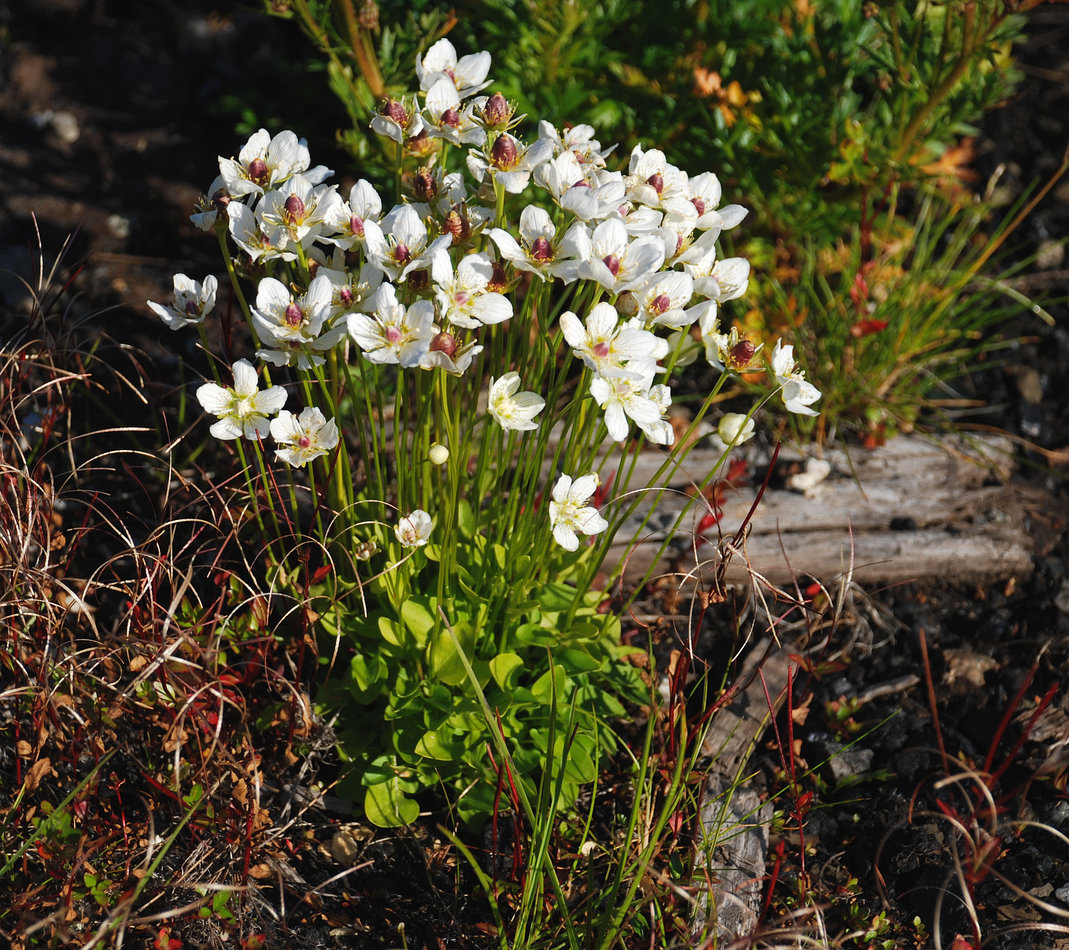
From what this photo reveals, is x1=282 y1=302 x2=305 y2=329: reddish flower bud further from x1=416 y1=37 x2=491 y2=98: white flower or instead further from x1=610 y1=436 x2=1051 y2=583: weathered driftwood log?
x1=610 y1=436 x2=1051 y2=583: weathered driftwood log

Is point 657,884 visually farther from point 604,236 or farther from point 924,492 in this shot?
point 924,492

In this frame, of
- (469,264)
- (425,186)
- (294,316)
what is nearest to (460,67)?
(425,186)

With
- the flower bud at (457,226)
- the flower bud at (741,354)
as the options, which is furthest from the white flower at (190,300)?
the flower bud at (741,354)

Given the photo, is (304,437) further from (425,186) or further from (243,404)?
(425,186)

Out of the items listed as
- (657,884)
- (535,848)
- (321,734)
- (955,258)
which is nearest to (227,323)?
(321,734)

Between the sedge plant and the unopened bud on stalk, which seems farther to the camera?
the unopened bud on stalk

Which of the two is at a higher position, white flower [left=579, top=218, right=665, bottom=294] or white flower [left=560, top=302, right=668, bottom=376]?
white flower [left=579, top=218, right=665, bottom=294]

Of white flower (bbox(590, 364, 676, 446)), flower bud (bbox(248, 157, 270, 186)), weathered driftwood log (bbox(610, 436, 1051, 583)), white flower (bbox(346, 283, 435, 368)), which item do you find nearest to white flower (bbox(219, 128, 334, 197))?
flower bud (bbox(248, 157, 270, 186))
